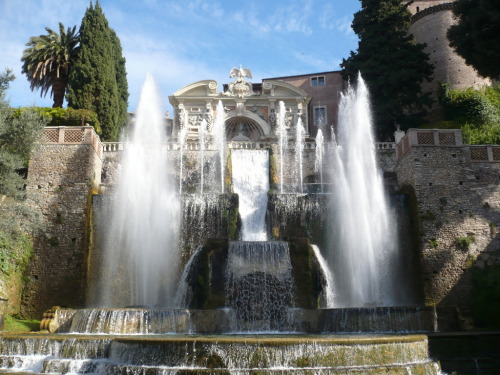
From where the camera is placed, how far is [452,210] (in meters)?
19.4

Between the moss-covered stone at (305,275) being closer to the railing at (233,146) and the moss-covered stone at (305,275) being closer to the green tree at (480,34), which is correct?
the green tree at (480,34)

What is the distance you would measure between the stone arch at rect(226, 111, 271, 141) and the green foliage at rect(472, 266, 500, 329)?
2001 centimetres

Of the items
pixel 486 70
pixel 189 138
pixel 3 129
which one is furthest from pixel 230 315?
pixel 189 138

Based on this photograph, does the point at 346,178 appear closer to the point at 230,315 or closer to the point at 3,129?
the point at 230,315

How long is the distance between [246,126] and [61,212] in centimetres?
1965

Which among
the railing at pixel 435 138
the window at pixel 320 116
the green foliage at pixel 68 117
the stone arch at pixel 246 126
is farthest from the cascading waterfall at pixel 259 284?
the window at pixel 320 116

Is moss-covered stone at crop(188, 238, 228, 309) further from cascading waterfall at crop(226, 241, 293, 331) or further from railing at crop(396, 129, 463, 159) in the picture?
railing at crop(396, 129, 463, 159)

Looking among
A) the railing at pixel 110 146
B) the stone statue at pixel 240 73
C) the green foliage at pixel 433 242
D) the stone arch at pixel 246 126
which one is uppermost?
the stone statue at pixel 240 73

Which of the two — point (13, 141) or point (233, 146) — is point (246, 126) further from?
point (13, 141)

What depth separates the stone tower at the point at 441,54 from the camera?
35812 millimetres

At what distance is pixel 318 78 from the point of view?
41594mm

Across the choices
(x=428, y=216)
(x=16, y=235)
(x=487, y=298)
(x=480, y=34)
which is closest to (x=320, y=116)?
(x=480, y=34)

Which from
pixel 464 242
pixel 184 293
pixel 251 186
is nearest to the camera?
pixel 184 293

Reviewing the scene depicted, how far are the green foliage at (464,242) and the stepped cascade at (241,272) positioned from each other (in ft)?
6.65
